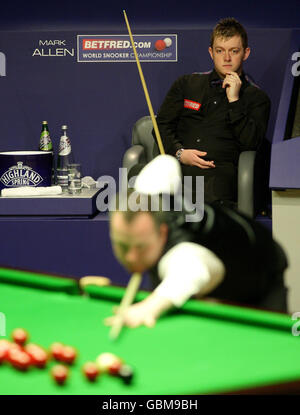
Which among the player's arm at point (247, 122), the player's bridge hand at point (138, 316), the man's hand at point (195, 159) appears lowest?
→ the player's bridge hand at point (138, 316)

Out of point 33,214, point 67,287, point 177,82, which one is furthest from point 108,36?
point 67,287

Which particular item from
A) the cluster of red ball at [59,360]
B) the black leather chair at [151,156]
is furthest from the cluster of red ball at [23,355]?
the black leather chair at [151,156]

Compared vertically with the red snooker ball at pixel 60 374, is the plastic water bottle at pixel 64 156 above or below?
above

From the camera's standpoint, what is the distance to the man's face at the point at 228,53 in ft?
9.51

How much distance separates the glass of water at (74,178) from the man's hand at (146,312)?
204cm

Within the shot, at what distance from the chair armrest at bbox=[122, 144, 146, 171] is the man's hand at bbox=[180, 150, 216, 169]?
40 cm

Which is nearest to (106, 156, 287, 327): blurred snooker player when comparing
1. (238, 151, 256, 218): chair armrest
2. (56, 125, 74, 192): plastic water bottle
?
(238, 151, 256, 218): chair armrest

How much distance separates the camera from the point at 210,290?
1.31 metres

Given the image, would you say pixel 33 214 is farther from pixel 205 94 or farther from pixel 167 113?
pixel 205 94

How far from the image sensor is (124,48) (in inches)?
145

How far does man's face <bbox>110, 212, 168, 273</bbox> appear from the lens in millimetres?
1055

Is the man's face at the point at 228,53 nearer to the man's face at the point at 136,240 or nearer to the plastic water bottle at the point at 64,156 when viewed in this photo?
the plastic water bottle at the point at 64,156

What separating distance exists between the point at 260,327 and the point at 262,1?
9.45ft

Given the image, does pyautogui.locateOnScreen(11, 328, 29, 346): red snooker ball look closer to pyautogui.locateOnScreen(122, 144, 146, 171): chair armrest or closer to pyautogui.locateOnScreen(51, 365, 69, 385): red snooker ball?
pyautogui.locateOnScreen(51, 365, 69, 385): red snooker ball
